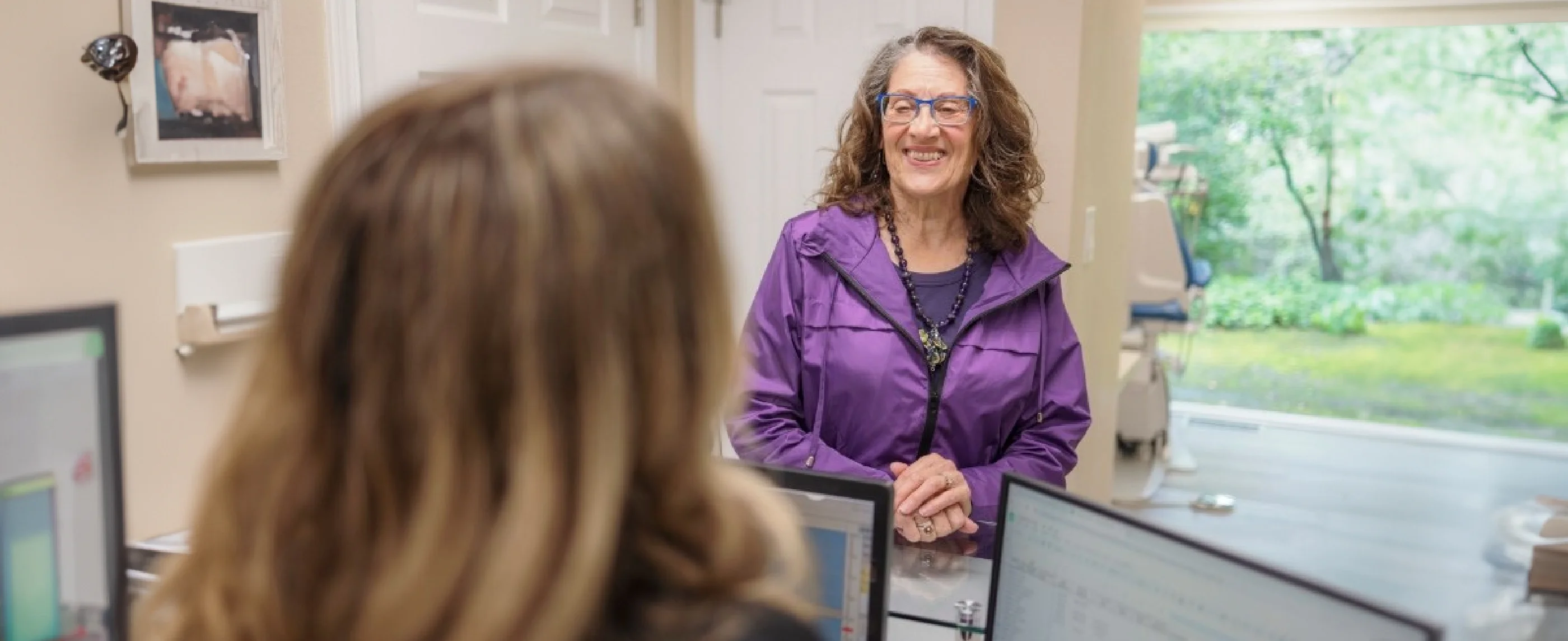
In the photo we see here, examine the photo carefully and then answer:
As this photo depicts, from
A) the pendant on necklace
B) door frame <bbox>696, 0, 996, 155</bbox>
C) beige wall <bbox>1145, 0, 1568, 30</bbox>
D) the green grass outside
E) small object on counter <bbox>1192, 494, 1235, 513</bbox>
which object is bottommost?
small object on counter <bbox>1192, 494, 1235, 513</bbox>

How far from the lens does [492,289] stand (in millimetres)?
624

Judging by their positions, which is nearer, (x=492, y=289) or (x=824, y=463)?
(x=492, y=289)

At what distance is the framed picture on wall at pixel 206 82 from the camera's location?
1794 millimetres

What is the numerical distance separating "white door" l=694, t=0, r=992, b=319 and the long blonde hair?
2.39 metres

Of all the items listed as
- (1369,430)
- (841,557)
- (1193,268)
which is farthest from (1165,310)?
(841,557)

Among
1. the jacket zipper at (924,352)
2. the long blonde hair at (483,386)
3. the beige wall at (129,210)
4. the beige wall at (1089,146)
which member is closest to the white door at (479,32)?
the beige wall at (129,210)

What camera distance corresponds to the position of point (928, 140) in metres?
1.98

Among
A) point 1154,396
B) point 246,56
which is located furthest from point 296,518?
point 1154,396

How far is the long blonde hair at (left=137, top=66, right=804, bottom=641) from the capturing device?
63 cm

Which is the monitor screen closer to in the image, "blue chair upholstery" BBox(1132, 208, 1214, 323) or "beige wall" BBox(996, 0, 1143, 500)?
"beige wall" BBox(996, 0, 1143, 500)

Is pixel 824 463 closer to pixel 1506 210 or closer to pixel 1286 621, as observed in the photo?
pixel 1286 621

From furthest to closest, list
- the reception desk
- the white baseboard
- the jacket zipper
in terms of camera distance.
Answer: the white baseboard → the jacket zipper → the reception desk

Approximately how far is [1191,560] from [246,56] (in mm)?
1652

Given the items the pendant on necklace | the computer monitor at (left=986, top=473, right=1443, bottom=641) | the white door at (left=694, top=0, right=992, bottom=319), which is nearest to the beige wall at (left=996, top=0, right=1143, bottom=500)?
the white door at (left=694, top=0, right=992, bottom=319)
